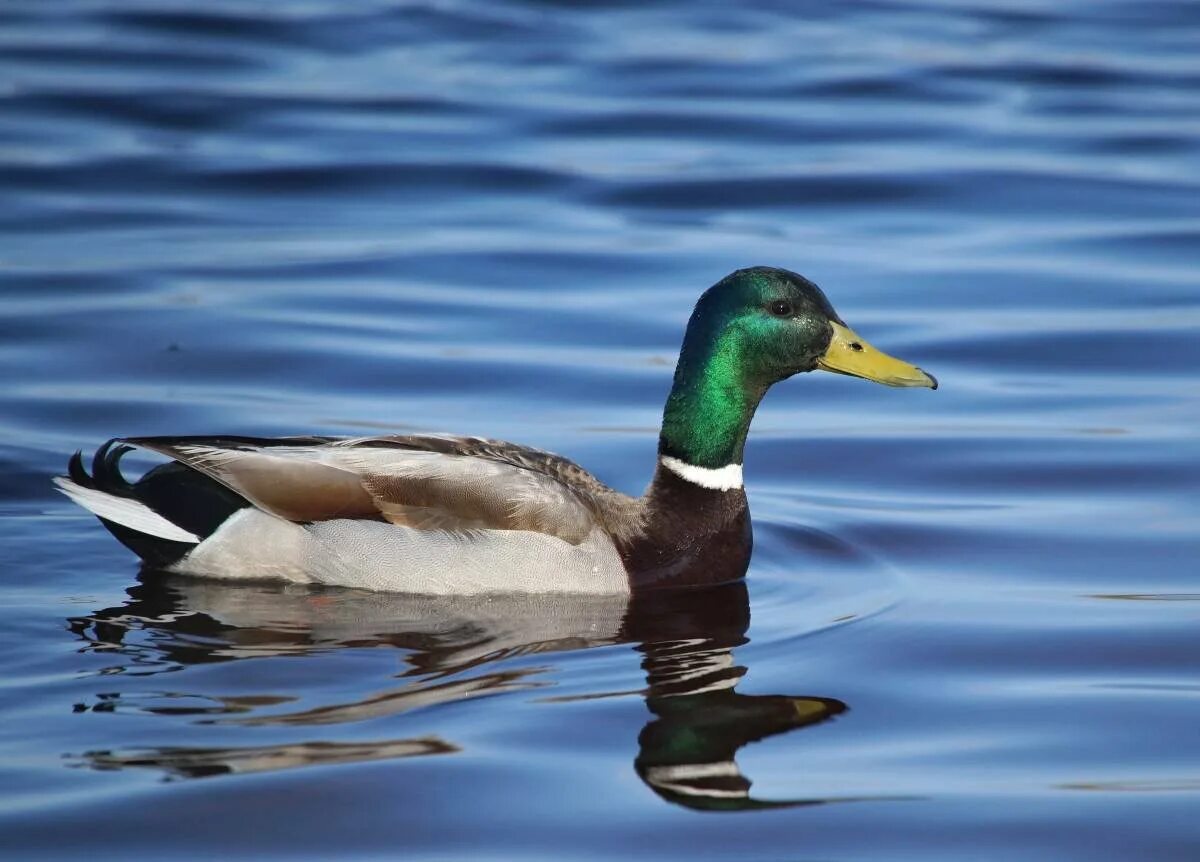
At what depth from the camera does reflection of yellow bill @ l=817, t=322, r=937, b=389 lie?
7.64 metres

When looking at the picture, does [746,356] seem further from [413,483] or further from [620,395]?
[620,395]

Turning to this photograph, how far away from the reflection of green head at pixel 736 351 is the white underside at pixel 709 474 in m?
0.02

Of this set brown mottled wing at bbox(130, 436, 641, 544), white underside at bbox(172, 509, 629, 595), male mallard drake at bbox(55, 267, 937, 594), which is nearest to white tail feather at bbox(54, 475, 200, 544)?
male mallard drake at bbox(55, 267, 937, 594)

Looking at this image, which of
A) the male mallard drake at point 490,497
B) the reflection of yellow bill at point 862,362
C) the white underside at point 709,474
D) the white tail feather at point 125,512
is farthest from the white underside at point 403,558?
the reflection of yellow bill at point 862,362

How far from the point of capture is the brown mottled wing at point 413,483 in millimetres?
7277

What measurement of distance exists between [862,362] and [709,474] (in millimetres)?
736

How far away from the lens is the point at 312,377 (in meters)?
10.5

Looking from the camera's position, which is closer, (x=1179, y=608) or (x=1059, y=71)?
(x=1179, y=608)

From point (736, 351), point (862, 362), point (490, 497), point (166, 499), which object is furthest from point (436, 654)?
point (862, 362)

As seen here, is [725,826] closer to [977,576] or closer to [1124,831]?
[1124,831]

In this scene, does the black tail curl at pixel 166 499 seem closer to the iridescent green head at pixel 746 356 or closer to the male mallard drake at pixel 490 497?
the male mallard drake at pixel 490 497

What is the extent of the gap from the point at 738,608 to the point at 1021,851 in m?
2.29

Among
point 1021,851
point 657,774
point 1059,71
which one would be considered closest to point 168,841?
point 657,774

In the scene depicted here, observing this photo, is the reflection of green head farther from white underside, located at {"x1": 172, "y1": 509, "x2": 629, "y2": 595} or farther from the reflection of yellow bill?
white underside, located at {"x1": 172, "y1": 509, "x2": 629, "y2": 595}
